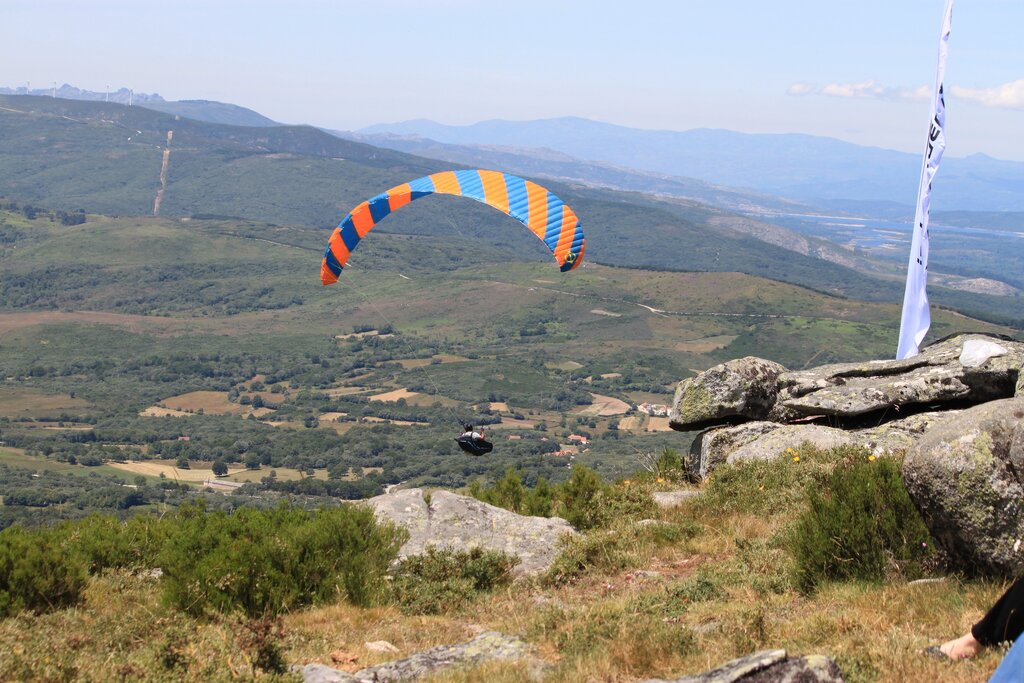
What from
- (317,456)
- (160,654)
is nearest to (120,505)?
(317,456)

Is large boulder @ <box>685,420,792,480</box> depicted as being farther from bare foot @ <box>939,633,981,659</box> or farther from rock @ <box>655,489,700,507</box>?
bare foot @ <box>939,633,981,659</box>

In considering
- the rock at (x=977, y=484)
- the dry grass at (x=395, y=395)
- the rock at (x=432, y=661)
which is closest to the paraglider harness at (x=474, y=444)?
the rock at (x=432, y=661)

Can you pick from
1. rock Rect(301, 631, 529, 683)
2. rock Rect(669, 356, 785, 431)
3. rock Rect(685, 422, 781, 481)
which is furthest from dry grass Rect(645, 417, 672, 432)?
rock Rect(301, 631, 529, 683)

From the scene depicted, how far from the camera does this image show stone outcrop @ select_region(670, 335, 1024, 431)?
17562mm

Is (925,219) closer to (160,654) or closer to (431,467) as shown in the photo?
(160,654)

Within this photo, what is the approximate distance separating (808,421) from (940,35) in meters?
8.04

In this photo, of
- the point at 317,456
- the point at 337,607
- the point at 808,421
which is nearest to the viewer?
the point at 337,607

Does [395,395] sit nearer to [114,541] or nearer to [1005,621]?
[114,541]

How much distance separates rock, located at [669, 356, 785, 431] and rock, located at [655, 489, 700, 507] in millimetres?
2750

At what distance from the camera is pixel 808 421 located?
1966 centimetres

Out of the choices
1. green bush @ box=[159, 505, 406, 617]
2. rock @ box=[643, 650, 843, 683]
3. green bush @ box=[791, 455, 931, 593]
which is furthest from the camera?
green bush @ box=[159, 505, 406, 617]

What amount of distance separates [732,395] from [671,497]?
3.95 metres

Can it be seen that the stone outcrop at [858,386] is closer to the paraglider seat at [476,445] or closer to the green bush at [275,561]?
the paraglider seat at [476,445]

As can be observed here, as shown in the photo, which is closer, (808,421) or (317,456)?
(808,421)
